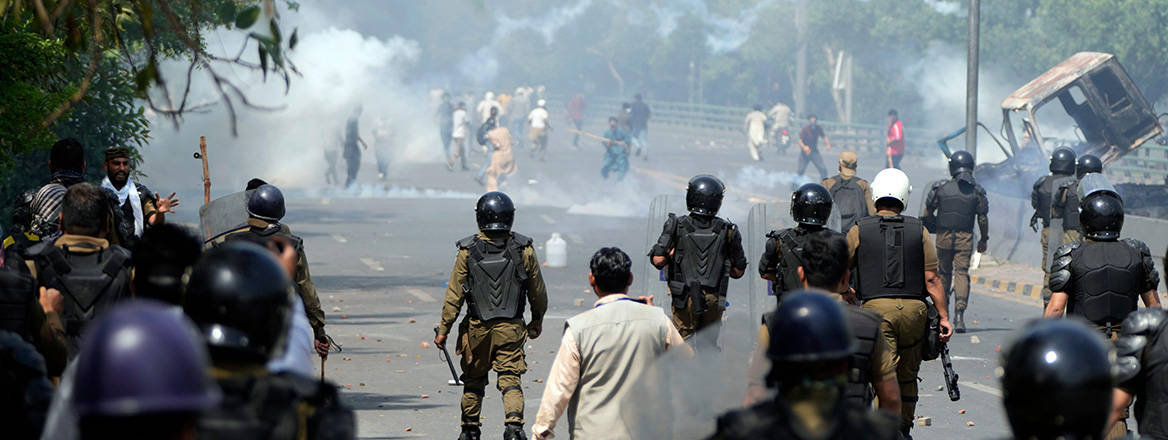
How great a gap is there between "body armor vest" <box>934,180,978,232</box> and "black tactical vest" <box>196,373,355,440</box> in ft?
34.4

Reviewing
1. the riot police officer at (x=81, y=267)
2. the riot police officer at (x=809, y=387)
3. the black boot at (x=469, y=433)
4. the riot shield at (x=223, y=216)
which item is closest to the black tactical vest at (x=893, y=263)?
the black boot at (x=469, y=433)

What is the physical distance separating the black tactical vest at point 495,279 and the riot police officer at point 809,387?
475 centimetres

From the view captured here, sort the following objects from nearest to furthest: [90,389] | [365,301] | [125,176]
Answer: [90,389] → [125,176] → [365,301]

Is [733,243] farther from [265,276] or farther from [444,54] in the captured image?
[444,54]

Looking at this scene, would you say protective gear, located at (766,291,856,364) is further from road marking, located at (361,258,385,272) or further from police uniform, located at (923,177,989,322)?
road marking, located at (361,258,385,272)

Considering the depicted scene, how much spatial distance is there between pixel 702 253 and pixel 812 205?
4.91 feet

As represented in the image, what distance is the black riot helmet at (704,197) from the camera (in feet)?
29.8

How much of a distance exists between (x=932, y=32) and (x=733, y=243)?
5006cm

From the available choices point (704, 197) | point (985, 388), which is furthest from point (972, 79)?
point (704, 197)

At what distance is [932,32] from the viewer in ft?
188

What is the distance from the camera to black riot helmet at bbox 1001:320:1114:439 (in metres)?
2.79

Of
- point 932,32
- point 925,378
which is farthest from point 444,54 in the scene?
point 925,378

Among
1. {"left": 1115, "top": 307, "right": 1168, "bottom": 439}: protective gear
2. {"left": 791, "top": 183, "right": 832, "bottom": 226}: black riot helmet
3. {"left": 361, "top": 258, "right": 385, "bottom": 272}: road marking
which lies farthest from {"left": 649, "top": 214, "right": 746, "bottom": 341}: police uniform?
{"left": 361, "top": 258, "right": 385, "bottom": 272}: road marking

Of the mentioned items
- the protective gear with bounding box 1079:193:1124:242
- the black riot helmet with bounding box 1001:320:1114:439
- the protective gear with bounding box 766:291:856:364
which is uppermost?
the protective gear with bounding box 1079:193:1124:242
